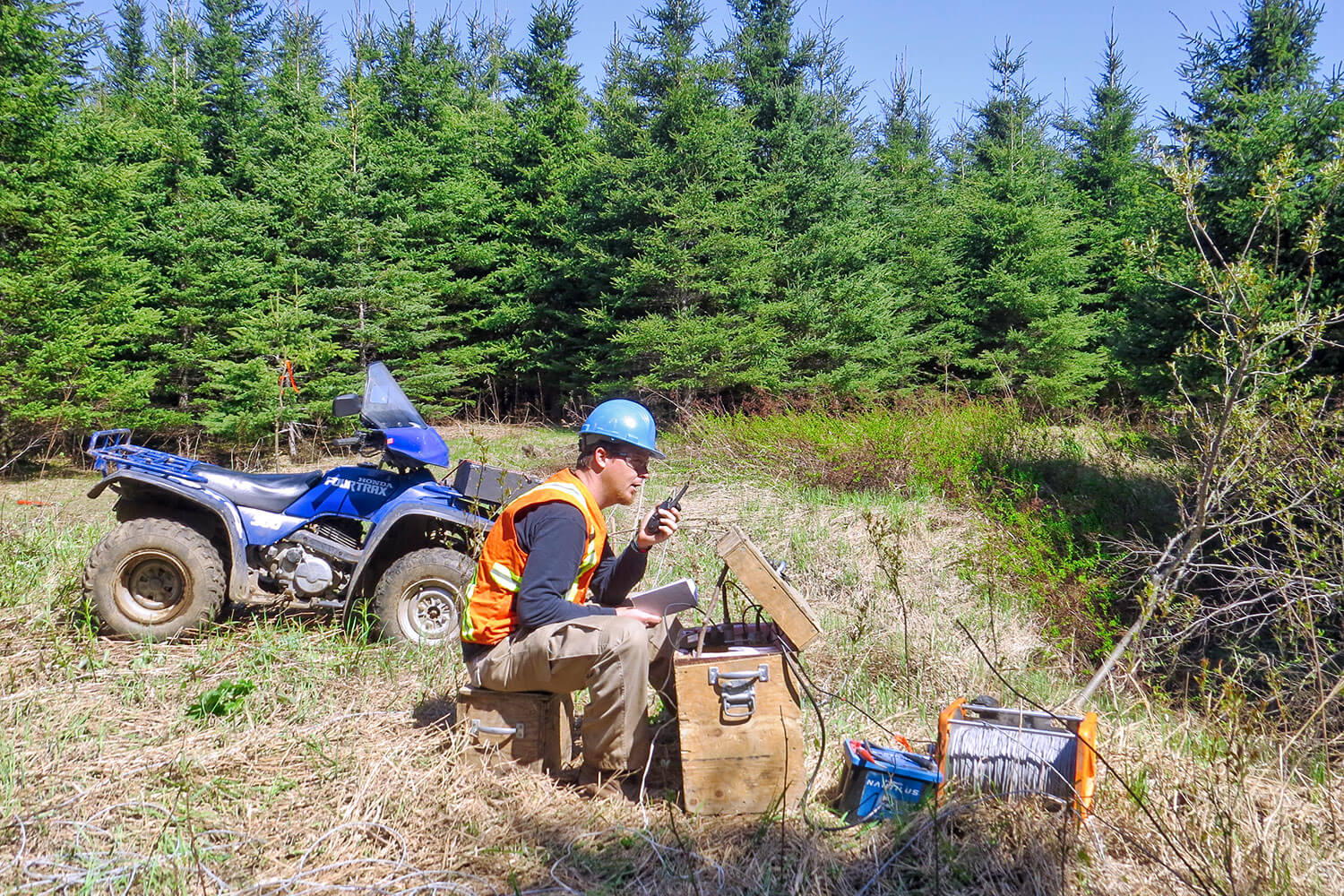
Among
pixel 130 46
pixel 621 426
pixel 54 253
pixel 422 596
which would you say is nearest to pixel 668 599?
pixel 621 426

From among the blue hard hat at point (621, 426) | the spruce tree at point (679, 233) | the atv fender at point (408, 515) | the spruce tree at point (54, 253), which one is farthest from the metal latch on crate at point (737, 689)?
the spruce tree at point (679, 233)

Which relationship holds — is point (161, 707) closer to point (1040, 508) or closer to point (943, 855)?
point (943, 855)

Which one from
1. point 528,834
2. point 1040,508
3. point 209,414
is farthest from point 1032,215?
point 528,834

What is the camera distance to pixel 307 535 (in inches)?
204

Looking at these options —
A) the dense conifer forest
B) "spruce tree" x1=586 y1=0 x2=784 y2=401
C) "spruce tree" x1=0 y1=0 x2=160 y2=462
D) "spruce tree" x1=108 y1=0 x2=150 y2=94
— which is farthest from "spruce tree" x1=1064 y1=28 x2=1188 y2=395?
"spruce tree" x1=108 y1=0 x2=150 y2=94

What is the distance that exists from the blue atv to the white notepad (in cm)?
171

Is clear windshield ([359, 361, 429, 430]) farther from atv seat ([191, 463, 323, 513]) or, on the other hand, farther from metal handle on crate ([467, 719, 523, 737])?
metal handle on crate ([467, 719, 523, 737])

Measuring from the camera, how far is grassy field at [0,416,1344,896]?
280 centimetres

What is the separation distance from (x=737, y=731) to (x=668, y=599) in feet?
2.03

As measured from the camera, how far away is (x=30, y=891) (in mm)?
2627

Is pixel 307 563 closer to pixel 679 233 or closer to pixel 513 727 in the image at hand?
pixel 513 727

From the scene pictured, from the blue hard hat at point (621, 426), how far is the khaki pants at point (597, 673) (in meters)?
0.69

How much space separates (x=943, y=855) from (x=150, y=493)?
471cm

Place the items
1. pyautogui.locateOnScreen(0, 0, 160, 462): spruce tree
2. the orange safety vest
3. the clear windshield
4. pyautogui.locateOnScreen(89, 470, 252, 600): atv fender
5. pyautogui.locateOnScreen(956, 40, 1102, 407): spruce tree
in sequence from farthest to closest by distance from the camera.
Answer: pyautogui.locateOnScreen(956, 40, 1102, 407): spruce tree < pyautogui.locateOnScreen(0, 0, 160, 462): spruce tree < the clear windshield < pyautogui.locateOnScreen(89, 470, 252, 600): atv fender < the orange safety vest
